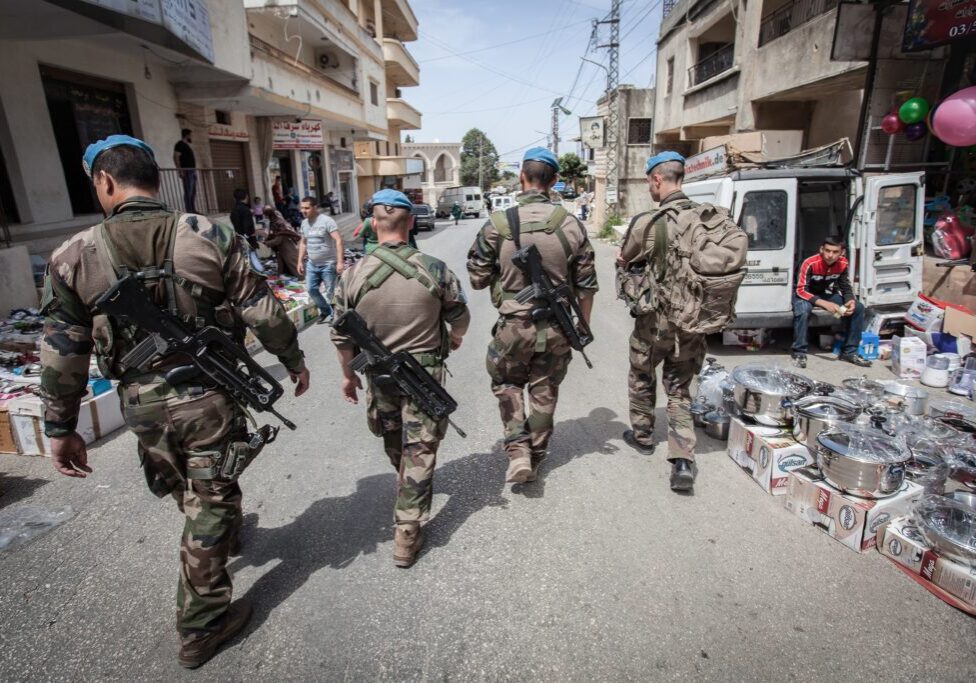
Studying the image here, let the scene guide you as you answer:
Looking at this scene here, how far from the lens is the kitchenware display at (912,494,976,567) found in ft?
7.56

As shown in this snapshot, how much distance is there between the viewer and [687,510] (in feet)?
10.1

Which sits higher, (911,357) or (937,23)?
(937,23)

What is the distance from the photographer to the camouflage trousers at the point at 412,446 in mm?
2578

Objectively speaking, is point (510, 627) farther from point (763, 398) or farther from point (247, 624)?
point (763, 398)

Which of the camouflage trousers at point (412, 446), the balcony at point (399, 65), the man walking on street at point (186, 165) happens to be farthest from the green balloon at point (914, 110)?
the balcony at point (399, 65)

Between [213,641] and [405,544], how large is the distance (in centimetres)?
87

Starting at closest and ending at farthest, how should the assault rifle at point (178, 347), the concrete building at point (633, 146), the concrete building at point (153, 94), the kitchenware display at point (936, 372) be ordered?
the assault rifle at point (178, 347), the kitchenware display at point (936, 372), the concrete building at point (153, 94), the concrete building at point (633, 146)

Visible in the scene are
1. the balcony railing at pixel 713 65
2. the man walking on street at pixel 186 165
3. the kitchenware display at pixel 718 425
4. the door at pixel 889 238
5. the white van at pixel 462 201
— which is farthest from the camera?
the white van at pixel 462 201

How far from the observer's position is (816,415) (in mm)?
3121

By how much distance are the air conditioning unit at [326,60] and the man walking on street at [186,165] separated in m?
10.7

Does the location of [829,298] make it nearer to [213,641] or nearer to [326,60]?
[213,641]

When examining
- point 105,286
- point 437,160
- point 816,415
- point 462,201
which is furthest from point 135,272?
point 437,160

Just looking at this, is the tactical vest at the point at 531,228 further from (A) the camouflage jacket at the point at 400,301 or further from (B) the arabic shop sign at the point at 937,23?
(B) the arabic shop sign at the point at 937,23

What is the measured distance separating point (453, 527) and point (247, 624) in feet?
3.60
